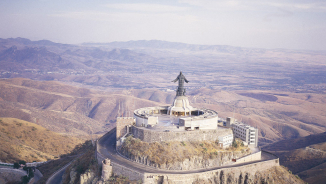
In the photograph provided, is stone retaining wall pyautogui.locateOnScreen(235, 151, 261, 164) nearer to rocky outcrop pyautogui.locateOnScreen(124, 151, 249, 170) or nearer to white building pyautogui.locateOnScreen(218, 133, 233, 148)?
rocky outcrop pyautogui.locateOnScreen(124, 151, 249, 170)

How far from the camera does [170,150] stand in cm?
5875

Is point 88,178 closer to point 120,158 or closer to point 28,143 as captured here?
point 120,158

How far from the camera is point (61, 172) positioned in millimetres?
72375

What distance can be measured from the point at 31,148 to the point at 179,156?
176ft

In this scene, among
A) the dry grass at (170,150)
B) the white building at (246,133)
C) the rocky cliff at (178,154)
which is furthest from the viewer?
the white building at (246,133)

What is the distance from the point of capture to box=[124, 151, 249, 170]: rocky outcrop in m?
56.8

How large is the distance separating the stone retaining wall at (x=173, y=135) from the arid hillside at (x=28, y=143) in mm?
38252

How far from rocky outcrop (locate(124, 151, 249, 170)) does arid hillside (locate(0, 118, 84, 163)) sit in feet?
126

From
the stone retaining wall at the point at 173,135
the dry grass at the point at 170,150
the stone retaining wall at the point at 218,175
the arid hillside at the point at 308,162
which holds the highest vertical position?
the stone retaining wall at the point at 173,135

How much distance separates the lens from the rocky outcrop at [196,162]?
2237 inches

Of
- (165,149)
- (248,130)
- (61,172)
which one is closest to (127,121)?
(165,149)

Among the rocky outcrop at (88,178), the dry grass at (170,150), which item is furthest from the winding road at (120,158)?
the rocky outcrop at (88,178)

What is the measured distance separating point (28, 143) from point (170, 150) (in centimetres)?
5582

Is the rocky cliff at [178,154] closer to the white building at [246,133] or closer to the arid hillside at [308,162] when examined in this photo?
the white building at [246,133]
